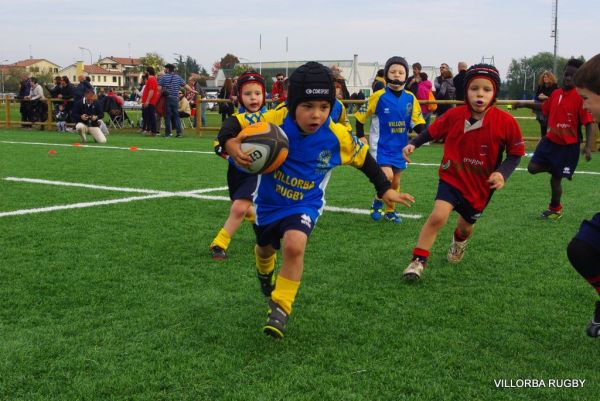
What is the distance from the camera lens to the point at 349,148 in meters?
3.97

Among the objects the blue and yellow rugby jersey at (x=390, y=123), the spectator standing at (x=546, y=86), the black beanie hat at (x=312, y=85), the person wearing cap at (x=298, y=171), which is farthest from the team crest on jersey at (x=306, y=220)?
the spectator standing at (x=546, y=86)

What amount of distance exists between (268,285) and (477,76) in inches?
94.5

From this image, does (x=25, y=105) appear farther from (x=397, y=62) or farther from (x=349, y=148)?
(x=349, y=148)

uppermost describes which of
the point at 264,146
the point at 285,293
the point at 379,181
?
the point at 264,146

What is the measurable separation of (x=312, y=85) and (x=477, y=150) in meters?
2.11

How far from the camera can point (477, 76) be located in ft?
17.2

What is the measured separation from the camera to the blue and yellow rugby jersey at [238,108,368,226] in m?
3.89

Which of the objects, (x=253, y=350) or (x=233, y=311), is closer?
(x=253, y=350)

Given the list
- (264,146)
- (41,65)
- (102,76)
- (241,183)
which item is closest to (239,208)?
(241,183)

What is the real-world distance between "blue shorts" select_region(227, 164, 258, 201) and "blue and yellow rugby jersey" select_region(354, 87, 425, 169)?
7.57 ft

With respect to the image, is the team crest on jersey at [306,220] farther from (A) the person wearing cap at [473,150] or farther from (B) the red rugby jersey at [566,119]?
(B) the red rugby jersey at [566,119]

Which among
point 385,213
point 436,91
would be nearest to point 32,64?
point 436,91

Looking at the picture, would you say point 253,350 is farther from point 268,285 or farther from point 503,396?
point 503,396

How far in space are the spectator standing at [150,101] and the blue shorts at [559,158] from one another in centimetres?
1414
